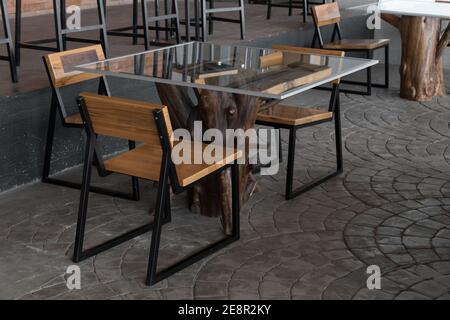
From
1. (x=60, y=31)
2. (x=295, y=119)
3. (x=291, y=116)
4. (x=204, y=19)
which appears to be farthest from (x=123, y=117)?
(x=204, y=19)

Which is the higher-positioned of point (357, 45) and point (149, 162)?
point (357, 45)

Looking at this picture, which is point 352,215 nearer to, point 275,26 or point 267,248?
point 267,248

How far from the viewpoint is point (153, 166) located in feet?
11.7

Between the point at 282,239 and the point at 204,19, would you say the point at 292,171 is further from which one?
the point at 204,19

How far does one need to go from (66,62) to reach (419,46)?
3.65 meters

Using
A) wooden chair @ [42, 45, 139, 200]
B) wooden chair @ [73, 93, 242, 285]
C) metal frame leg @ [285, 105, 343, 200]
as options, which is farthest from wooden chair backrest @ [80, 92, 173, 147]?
metal frame leg @ [285, 105, 343, 200]

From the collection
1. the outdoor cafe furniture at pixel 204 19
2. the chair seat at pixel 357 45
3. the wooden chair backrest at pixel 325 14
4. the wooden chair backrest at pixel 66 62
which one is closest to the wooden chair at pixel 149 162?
the wooden chair backrest at pixel 66 62

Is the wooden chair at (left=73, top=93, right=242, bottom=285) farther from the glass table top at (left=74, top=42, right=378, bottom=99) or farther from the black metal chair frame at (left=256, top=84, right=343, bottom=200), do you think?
the black metal chair frame at (left=256, top=84, right=343, bottom=200)

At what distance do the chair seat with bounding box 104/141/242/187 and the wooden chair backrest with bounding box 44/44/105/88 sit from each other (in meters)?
0.84

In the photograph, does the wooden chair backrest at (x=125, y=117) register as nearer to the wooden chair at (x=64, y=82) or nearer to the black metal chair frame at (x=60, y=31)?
the wooden chair at (x=64, y=82)

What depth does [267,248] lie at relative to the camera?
12.4 feet

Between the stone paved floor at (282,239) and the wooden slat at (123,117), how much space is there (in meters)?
0.65

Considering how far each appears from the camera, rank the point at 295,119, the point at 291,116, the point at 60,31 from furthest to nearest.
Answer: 1. the point at 60,31
2. the point at 291,116
3. the point at 295,119
